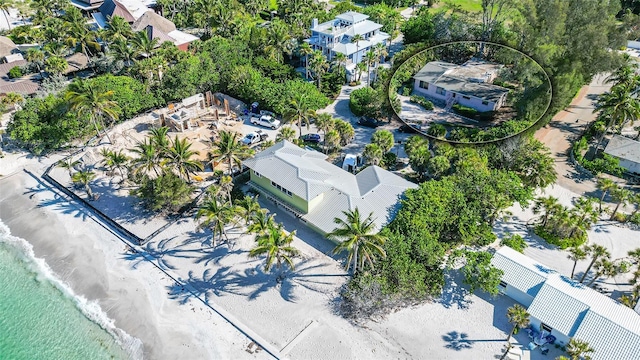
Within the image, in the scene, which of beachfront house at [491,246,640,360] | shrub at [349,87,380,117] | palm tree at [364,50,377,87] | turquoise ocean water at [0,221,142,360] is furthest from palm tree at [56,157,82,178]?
beachfront house at [491,246,640,360]

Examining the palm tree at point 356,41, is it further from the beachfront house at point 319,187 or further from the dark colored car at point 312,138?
the beachfront house at point 319,187

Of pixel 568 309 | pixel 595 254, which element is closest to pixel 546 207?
pixel 595 254

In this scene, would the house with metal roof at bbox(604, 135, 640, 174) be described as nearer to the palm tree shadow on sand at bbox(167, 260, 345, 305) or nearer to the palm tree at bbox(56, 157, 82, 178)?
the palm tree shadow on sand at bbox(167, 260, 345, 305)

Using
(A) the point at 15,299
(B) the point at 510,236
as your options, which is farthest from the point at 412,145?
(A) the point at 15,299

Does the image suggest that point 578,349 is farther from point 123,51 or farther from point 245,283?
point 123,51

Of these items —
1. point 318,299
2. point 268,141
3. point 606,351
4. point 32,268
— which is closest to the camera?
point 606,351

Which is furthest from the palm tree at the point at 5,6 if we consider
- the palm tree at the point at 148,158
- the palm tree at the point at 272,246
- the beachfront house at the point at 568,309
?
the beachfront house at the point at 568,309

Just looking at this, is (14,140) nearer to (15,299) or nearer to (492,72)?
(15,299)
